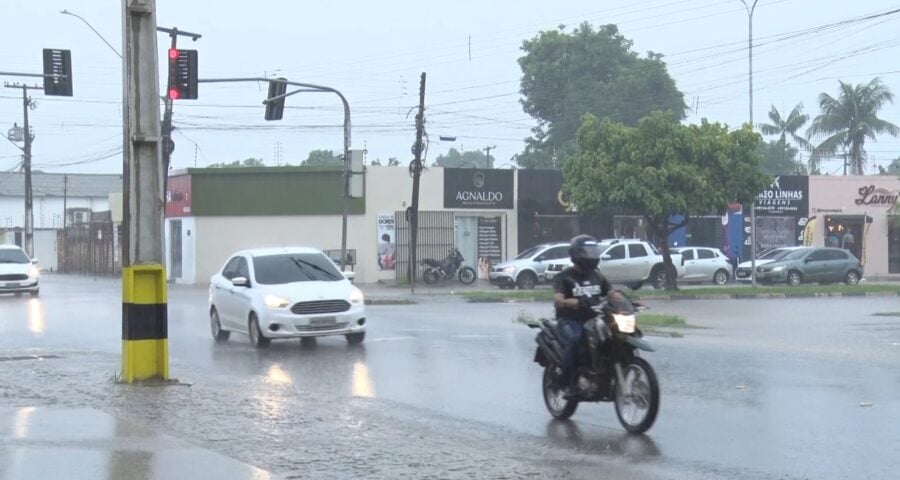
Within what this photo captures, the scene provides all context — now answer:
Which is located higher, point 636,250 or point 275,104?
point 275,104

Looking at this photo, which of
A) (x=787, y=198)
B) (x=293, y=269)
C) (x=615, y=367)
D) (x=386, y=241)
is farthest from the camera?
(x=787, y=198)

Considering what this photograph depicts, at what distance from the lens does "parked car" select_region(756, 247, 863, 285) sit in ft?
149

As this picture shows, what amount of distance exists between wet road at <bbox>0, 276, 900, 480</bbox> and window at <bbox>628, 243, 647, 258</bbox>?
1995 centimetres

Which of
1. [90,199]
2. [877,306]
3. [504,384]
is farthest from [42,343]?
[90,199]

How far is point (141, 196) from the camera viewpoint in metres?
13.3

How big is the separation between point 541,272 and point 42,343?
82.5 feet

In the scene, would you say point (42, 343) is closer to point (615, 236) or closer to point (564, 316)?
point (564, 316)

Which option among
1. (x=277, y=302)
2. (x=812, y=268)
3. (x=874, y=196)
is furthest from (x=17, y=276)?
(x=874, y=196)

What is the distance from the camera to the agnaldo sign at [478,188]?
168 feet

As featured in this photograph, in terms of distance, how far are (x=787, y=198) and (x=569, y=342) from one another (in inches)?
1882

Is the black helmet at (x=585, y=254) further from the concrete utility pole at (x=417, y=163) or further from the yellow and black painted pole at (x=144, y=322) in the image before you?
the concrete utility pole at (x=417, y=163)

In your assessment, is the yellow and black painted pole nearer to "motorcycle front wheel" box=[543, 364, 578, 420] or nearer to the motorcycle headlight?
"motorcycle front wheel" box=[543, 364, 578, 420]

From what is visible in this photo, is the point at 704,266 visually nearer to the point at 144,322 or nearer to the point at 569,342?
the point at 144,322

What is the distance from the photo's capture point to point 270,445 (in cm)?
980
